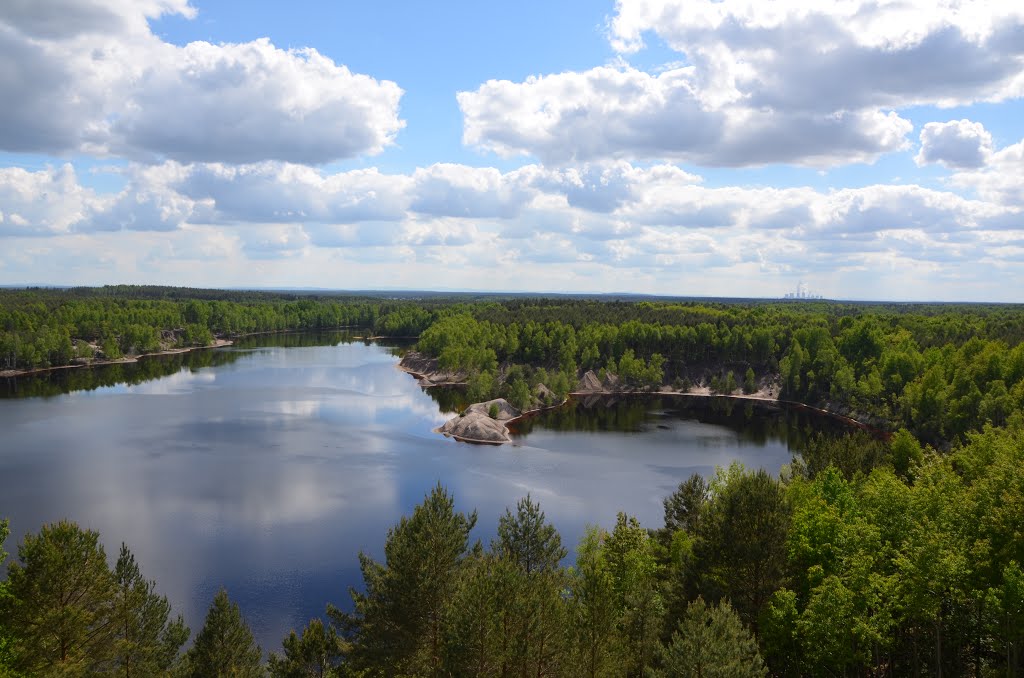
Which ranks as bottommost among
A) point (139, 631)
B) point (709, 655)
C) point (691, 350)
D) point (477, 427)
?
point (477, 427)

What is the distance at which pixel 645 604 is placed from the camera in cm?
2500

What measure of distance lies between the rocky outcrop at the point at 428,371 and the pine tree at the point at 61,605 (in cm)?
12305

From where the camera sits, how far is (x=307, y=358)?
18350 centimetres

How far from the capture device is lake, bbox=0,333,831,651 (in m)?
48.9

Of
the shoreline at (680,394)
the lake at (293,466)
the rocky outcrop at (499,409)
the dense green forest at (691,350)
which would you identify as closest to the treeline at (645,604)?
the lake at (293,466)

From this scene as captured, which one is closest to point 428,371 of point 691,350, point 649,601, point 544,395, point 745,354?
point 544,395

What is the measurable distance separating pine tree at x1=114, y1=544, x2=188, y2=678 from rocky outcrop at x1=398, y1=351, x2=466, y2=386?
118143 mm

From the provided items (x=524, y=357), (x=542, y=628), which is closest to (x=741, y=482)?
(x=542, y=628)

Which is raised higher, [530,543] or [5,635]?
[5,635]

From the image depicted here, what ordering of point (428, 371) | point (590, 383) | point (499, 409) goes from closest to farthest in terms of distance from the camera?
point (499, 409) < point (590, 383) < point (428, 371)

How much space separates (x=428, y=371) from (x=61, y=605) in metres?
135

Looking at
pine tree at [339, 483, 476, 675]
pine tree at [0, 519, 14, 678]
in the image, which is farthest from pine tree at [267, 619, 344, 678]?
pine tree at [0, 519, 14, 678]

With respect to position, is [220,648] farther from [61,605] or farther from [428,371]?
[428,371]

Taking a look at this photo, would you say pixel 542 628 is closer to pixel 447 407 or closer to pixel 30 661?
pixel 30 661
